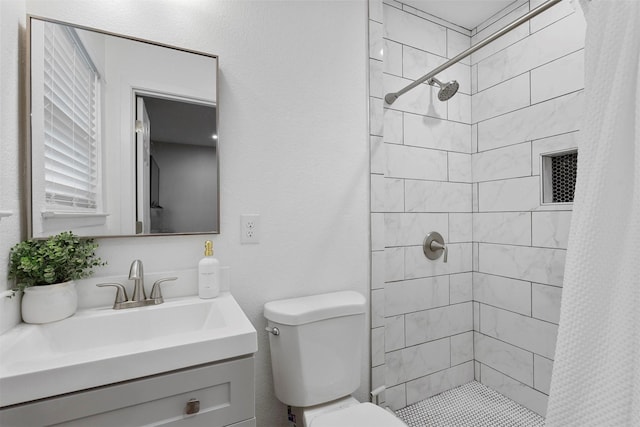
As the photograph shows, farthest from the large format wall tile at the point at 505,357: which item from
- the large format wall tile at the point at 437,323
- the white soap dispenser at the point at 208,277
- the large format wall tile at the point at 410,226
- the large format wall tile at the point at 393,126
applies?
the white soap dispenser at the point at 208,277

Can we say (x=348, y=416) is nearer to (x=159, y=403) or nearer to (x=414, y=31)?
(x=159, y=403)

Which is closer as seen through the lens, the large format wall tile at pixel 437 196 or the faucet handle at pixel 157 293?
the faucet handle at pixel 157 293

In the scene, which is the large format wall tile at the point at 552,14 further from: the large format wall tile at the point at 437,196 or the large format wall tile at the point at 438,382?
the large format wall tile at the point at 438,382

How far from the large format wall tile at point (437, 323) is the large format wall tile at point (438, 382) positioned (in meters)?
0.23

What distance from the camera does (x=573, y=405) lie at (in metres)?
0.67

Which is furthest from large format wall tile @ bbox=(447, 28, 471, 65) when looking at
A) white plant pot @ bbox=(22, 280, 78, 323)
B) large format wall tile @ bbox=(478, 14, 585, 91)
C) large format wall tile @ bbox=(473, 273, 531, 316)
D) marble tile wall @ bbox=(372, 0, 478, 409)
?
white plant pot @ bbox=(22, 280, 78, 323)

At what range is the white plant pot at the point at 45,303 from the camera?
928 mm

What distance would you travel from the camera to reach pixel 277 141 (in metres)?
1.41

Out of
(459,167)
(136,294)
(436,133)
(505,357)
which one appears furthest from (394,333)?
(136,294)

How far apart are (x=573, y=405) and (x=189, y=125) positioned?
1.42m

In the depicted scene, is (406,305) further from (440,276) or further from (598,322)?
(598,322)

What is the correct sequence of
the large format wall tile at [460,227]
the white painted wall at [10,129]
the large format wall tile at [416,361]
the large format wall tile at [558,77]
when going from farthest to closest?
the large format wall tile at [460,227], the large format wall tile at [416,361], the large format wall tile at [558,77], the white painted wall at [10,129]

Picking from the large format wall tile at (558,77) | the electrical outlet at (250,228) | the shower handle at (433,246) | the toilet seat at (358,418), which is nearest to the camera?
the toilet seat at (358,418)

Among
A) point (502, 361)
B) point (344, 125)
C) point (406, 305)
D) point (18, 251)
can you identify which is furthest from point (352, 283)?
point (18, 251)
